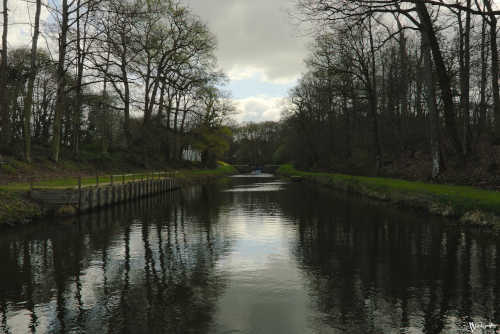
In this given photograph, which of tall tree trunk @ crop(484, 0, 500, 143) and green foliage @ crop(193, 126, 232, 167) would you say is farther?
green foliage @ crop(193, 126, 232, 167)

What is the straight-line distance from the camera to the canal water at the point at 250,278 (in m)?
6.23

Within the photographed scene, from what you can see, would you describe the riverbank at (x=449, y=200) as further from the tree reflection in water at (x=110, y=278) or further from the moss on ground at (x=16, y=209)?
the moss on ground at (x=16, y=209)

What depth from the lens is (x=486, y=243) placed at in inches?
451

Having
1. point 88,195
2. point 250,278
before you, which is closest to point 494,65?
point 250,278

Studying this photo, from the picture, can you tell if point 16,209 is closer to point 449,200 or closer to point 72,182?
point 72,182

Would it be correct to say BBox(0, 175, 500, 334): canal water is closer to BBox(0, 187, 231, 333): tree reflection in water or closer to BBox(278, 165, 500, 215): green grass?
BBox(0, 187, 231, 333): tree reflection in water

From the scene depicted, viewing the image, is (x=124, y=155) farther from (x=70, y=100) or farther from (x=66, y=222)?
(x=66, y=222)

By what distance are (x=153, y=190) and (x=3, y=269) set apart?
21.6 metres

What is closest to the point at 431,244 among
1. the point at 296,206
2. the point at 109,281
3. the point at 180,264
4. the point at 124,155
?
the point at 180,264

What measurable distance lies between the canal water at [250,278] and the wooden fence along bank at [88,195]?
2266 millimetres

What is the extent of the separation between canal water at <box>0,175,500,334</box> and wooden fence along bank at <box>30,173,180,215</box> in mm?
2266

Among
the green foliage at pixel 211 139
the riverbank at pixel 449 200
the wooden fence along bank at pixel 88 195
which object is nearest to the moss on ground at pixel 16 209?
the wooden fence along bank at pixel 88 195

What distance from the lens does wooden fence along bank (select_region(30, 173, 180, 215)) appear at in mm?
17328

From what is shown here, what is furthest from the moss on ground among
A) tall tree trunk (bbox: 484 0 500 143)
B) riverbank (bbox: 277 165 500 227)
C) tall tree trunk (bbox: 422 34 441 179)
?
tall tree trunk (bbox: 484 0 500 143)
